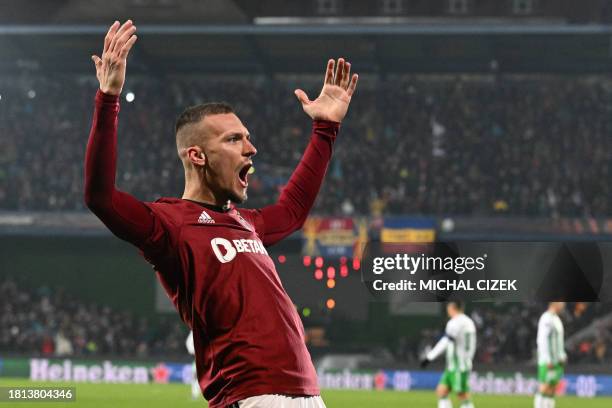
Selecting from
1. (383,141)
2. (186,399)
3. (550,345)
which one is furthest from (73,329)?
(550,345)

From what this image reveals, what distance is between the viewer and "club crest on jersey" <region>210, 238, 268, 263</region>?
3631mm

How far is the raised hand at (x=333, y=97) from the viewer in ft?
14.8

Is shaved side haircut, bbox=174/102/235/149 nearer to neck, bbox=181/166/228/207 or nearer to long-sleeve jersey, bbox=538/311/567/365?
neck, bbox=181/166/228/207

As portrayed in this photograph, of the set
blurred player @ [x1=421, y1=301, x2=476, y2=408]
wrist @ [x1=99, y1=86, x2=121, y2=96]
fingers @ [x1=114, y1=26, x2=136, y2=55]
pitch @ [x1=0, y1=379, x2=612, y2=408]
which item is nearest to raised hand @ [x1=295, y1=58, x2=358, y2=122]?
fingers @ [x1=114, y1=26, x2=136, y2=55]

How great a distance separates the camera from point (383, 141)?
3497 cm

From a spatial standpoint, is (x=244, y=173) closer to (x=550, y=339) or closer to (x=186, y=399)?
(x=550, y=339)

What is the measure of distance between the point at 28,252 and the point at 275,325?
32758 mm

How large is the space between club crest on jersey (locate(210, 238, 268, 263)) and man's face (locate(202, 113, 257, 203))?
181 mm

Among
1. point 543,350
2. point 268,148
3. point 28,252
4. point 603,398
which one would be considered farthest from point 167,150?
point 543,350

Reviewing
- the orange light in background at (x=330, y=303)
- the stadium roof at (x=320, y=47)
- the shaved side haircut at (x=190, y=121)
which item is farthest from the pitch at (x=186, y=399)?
the shaved side haircut at (x=190, y=121)

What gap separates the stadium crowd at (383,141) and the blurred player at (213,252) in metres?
28.0

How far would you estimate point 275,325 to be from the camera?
3.60m

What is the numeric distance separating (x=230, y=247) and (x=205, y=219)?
0.16m

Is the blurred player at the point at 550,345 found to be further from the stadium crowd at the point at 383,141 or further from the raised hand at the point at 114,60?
the stadium crowd at the point at 383,141
